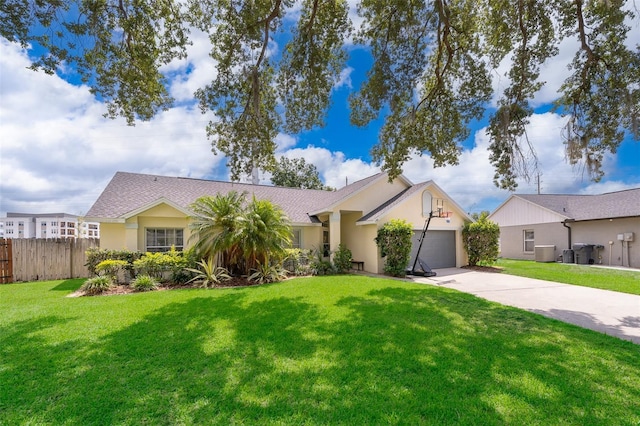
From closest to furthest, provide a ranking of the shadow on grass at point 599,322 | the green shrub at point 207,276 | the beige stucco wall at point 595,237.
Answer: the shadow on grass at point 599,322 < the green shrub at point 207,276 < the beige stucco wall at point 595,237

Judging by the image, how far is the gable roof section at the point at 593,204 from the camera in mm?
16625

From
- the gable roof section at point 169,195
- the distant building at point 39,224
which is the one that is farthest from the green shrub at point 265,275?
the distant building at point 39,224

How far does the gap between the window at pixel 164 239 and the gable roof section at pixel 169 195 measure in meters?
1.21

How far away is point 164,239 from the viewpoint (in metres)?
12.9

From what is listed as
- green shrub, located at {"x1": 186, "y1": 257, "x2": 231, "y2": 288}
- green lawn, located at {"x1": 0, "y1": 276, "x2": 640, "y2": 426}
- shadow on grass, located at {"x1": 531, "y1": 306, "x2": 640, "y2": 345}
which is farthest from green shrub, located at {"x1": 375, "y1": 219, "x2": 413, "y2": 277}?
green shrub, located at {"x1": 186, "y1": 257, "x2": 231, "y2": 288}

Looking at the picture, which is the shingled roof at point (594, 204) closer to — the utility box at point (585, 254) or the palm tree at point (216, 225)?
the utility box at point (585, 254)

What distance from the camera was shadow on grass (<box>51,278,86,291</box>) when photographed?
9875mm

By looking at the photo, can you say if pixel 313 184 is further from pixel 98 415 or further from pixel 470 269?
pixel 98 415

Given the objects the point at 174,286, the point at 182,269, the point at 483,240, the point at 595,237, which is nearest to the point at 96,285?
the point at 174,286

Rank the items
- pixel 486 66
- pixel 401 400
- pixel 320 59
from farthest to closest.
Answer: pixel 486 66, pixel 320 59, pixel 401 400

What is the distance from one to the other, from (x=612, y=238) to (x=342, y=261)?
16.3 m

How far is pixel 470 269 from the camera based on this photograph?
14703 millimetres

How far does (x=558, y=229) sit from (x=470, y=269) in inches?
387

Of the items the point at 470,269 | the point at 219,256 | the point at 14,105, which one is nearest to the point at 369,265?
the point at 470,269
